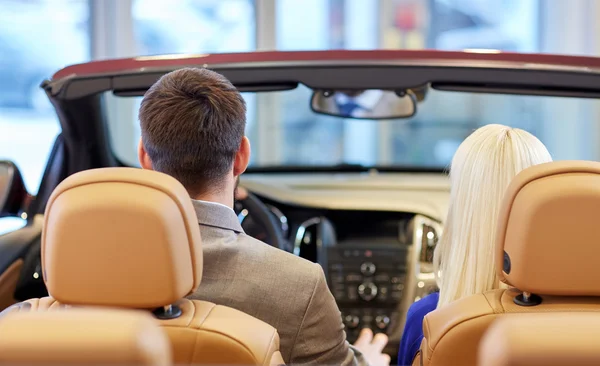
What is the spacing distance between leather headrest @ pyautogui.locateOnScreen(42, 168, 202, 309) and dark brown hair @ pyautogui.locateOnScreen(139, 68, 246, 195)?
43 centimetres

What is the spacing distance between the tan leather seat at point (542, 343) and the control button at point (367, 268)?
2.54 m

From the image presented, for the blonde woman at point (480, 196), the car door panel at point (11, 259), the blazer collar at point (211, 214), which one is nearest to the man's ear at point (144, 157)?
the blazer collar at point (211, 214)

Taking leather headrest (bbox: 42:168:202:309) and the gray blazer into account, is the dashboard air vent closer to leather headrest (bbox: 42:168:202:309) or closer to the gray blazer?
the gray blazer

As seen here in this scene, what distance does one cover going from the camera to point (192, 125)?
2139mm

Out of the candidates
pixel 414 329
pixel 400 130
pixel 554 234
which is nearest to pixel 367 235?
pixel 414 329

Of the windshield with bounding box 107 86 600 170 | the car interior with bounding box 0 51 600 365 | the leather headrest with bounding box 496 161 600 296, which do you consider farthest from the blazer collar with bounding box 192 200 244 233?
the windshield with bounding box 107 86 600 170

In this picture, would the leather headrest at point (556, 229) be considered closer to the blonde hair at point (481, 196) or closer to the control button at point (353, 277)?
the blonde hair at point (481, 196)

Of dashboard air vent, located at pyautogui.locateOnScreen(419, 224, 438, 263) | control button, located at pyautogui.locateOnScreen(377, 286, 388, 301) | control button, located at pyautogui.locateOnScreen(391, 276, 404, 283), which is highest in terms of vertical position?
dashboard air vent, located at pyautogui.locateOnScreen(419, 224, 438, 263)

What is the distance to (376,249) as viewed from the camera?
3.87 m

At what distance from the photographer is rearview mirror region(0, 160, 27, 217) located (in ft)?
10.3

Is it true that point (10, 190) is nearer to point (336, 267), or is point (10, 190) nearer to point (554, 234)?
point (336, 267)

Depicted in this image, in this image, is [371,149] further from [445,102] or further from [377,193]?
[377,193]

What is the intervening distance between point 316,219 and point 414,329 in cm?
154

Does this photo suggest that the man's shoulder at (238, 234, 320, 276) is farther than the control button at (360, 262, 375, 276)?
No
